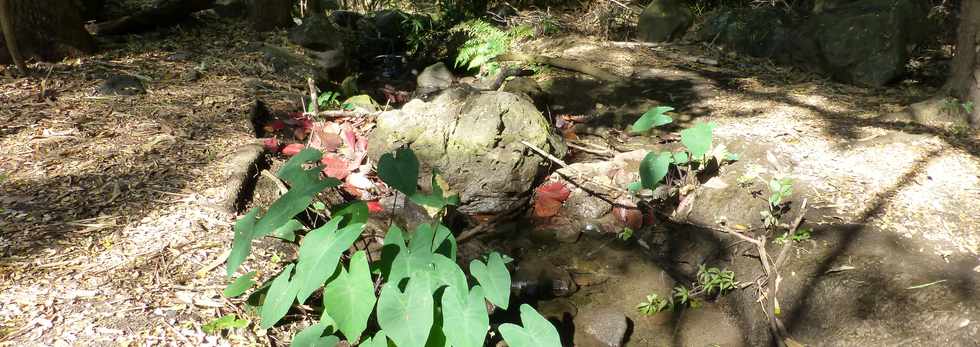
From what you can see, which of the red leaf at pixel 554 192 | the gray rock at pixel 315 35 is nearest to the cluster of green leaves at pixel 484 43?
the gray rock at pixel 315 35

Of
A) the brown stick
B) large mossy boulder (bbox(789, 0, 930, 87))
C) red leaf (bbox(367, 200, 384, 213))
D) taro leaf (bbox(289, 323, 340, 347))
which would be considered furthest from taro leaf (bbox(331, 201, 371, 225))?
large mossy boulder (bbox(789, 0, 930, 87))

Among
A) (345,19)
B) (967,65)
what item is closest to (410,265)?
(967,65)

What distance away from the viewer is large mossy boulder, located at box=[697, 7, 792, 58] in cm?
611

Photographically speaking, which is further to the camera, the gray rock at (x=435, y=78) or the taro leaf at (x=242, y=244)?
the gray rock at (x=435, y=78)

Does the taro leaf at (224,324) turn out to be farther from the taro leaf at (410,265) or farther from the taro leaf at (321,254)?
the taro leaf at (410,265)

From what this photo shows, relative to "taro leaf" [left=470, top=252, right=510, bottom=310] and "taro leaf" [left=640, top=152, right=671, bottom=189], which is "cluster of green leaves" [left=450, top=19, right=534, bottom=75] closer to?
"taro leaf" [left=640, top=152, right=671, bottom=189]

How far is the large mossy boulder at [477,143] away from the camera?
394 cm

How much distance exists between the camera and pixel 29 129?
132 inches

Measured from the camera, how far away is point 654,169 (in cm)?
351

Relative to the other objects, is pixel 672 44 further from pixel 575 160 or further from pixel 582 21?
pixel 575 160

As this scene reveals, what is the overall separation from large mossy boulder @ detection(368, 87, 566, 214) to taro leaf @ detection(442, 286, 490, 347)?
2.12 metres

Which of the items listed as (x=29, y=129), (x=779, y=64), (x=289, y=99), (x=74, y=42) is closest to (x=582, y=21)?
(x=779, y=64)

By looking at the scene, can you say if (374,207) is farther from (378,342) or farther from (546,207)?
(378,342)

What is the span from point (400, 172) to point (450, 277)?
39 centimetres
